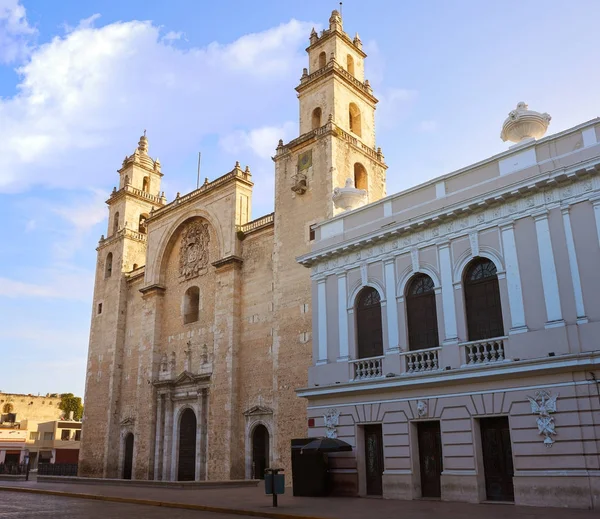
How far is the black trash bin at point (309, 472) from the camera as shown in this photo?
58.4ft

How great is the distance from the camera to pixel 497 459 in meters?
14.8

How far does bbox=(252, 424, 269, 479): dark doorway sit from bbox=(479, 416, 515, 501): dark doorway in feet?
51.0

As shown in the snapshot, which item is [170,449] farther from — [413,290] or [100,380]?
[413,290]

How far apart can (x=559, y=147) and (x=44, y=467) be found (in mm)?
36729

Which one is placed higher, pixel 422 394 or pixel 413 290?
pixel 413 290

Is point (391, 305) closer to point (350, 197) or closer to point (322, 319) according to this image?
point (322, 319)

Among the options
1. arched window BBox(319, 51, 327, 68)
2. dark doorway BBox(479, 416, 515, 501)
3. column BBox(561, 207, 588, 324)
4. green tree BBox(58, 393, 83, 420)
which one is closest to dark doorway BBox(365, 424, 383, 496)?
dark doorway BBox(479, 416, 515, 501)

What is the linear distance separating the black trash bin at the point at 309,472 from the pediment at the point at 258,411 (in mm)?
9773

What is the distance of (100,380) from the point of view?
134 feet

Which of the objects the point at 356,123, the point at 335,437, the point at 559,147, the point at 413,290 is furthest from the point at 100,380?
the point at 559,147

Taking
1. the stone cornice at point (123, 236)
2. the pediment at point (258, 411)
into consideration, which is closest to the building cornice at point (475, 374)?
the pediment at point (258, 411)

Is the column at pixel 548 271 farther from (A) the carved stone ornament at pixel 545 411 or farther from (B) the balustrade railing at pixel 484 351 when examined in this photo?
(A) the carved stone ornament at pixel 545 411

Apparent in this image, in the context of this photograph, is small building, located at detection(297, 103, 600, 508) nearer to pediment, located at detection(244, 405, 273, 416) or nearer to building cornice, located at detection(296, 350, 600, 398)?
building cornice, located at detection(296, 350, 600, 398)

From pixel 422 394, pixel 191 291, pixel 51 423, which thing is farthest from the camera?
pixel 51 423
